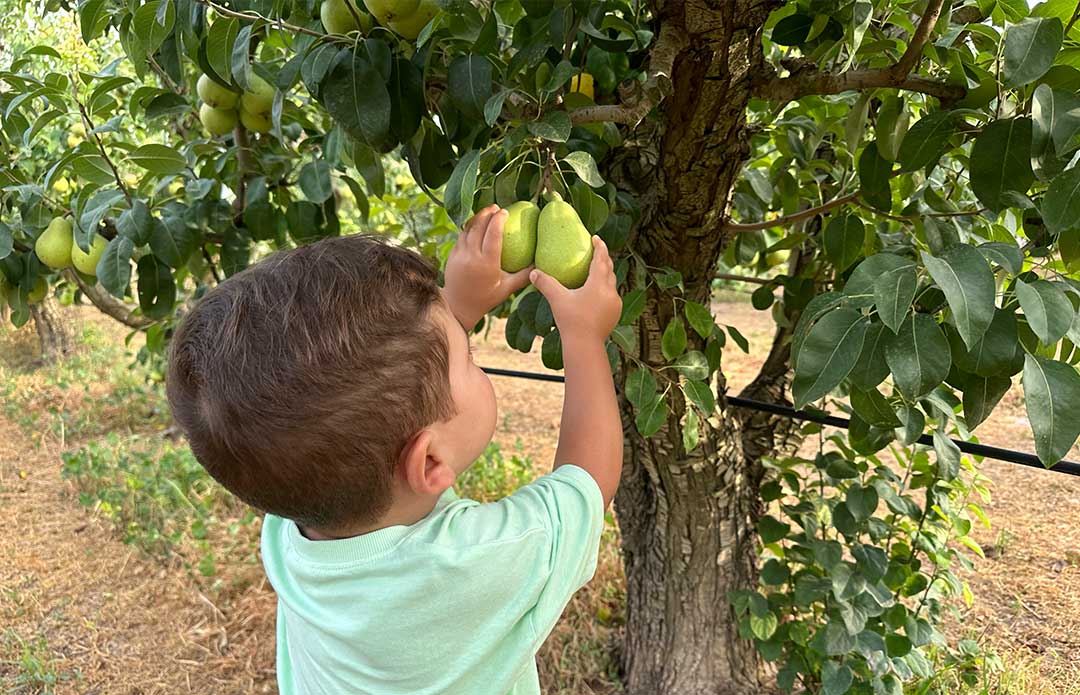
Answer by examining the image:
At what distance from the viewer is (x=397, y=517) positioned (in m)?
0.92

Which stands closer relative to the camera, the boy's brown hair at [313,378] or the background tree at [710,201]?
the boy's brown hair at [313,378]

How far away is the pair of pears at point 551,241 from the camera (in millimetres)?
990

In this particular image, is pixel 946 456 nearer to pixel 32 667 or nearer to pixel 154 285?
pixel 154 285

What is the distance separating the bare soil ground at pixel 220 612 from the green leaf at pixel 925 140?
147 centimetres

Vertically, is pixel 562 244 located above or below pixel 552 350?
above

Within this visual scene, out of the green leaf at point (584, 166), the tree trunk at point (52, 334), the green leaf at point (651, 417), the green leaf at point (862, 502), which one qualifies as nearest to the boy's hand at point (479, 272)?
the green leaf at point (584, 166)

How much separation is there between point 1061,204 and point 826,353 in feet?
1.05

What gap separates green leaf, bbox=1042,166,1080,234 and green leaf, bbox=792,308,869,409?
24 centimetres

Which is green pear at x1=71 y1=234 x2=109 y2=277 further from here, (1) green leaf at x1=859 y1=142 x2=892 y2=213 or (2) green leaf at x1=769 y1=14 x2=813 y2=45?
(1) green leaf at x1=859 y1=142 x2=892 y2=213

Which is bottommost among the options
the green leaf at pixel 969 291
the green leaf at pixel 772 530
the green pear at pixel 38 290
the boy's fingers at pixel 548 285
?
the green leaf at pixel 772 530

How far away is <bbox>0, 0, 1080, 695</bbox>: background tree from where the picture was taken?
949 millimetres

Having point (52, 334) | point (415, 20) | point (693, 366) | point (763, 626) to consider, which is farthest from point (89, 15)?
point (52, 334)

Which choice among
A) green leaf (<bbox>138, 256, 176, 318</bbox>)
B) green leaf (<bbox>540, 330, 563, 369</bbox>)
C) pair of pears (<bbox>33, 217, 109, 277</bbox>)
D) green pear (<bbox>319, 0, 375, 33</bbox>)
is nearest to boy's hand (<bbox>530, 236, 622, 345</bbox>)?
green leaf (<bbox>540, 330, 563, 369</bbox>)

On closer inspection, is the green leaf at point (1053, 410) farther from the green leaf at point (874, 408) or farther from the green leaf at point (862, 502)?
the green leaf at point (862, 502)
